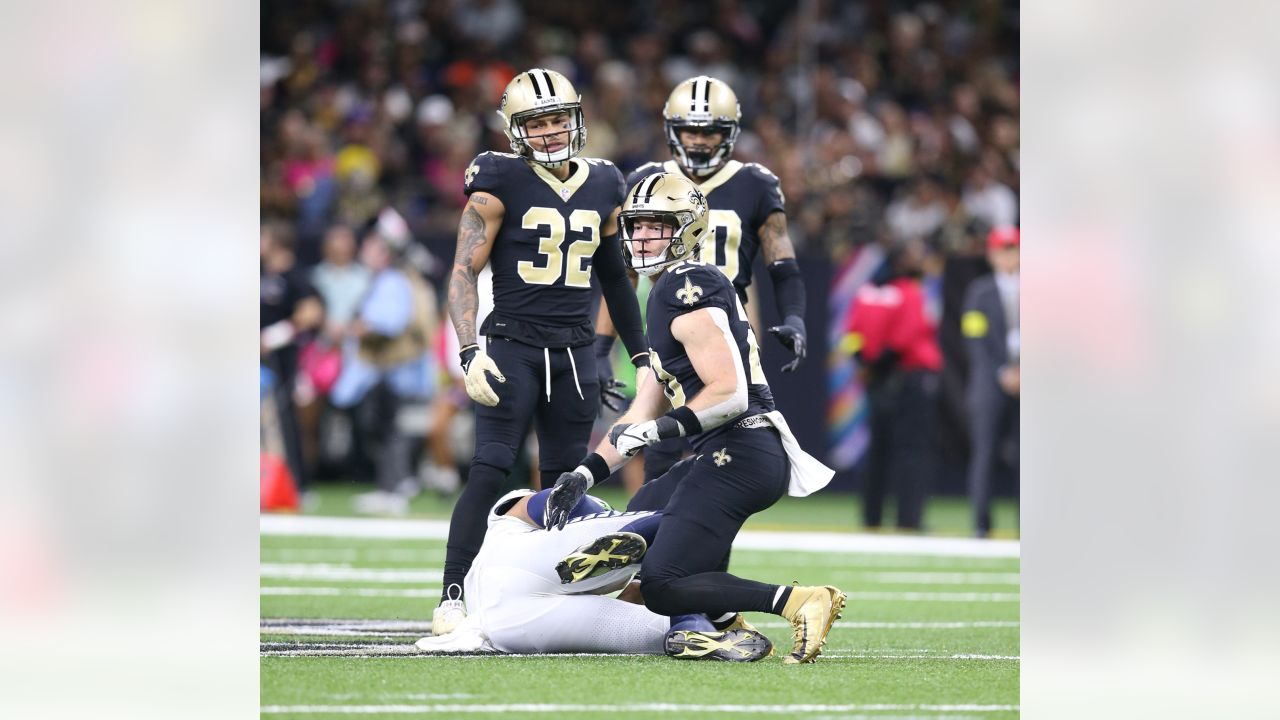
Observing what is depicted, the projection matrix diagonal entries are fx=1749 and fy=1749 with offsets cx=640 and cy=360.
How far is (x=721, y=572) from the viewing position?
5586 millimetres

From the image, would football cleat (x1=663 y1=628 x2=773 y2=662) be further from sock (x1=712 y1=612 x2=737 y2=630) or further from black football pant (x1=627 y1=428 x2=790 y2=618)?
sock (x1=712 y1=612 x2=737 y2=630)

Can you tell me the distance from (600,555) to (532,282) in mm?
1284

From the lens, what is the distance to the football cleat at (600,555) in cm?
567

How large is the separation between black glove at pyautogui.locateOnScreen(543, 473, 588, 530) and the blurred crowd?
8.54 metres

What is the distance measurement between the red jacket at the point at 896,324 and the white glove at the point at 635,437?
267 inches

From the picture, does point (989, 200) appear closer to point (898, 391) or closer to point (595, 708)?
point (898, 391)

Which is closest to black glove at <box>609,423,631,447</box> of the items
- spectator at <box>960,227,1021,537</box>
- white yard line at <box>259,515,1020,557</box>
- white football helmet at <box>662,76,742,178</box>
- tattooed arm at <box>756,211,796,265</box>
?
tattooed arm at <box>756,211,796,265</box>

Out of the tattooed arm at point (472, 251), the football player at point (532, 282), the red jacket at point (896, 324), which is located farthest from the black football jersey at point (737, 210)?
the red jacket at point (896, 324)

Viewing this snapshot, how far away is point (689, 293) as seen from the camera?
5652mm

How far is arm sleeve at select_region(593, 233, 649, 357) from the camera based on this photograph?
681cm
